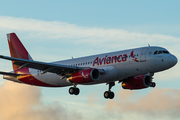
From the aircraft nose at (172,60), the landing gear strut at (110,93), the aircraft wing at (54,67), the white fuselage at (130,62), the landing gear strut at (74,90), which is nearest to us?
the aircraft nose at (172,60)

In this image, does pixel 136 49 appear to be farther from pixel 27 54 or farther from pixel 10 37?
pixel 10 37

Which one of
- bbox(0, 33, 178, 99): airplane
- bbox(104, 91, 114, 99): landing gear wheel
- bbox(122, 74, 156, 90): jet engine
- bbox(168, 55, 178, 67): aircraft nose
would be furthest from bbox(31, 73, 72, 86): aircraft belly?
bbox(168, 55, 178, 67): aircraft nose

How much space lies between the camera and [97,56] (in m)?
47.0

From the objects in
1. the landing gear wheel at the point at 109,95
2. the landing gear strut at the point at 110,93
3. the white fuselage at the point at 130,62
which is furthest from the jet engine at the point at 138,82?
the white fuselage at the point at 130,62

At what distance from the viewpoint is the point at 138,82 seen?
4997cm

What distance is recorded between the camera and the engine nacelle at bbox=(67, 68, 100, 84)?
43.0 meters

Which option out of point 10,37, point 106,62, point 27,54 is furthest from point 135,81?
point 10,37

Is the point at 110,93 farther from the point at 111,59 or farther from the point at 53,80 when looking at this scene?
the point at 53,80

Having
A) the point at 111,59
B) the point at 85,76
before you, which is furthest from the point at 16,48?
the point at 111,59

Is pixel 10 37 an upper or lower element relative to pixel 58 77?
upper

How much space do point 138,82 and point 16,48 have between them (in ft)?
73.9

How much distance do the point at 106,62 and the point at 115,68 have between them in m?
1.79

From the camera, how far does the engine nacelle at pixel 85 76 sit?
4303 centimetres

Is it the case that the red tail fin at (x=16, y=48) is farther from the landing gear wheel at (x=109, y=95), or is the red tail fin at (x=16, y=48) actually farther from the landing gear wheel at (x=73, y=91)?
the landing gear wheel at (x=109, y=95)
